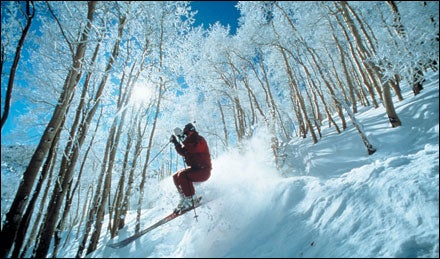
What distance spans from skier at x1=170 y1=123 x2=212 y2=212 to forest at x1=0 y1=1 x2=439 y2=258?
224 centimetres

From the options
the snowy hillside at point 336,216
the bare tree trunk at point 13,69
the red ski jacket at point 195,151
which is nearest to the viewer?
the snowy hillside at point 336,216

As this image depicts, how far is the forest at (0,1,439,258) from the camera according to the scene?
3847 mm

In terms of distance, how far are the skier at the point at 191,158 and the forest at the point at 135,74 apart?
2.24 m

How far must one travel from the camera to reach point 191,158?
4.91 meters

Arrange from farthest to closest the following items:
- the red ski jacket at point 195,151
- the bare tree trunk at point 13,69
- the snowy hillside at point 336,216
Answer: the red ski jacket at point 195,151, the bare tree trunk at point 13,69, the snowy hillside at point 336,216

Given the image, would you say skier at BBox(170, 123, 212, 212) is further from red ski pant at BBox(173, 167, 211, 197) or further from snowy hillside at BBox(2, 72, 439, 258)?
snowy hillside at BBox(2, 72, 439, 258)

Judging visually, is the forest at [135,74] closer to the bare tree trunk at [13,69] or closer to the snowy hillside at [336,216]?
the bare tree trunk at [13,69]

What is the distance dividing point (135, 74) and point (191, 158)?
434 cm

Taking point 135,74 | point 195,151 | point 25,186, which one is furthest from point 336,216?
point 135,74

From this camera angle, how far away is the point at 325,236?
2.83 m

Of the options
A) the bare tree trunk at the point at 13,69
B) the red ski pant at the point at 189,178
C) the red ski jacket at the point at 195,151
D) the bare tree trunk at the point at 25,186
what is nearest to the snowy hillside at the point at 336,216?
the red ski pant at the point at 189,178

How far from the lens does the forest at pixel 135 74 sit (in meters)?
3.85

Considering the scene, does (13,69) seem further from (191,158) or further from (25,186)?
(191,158)

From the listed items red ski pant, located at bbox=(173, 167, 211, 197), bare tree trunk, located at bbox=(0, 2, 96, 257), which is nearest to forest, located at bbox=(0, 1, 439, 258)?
bare tree trunk, located at bbox=(0, 2, 96, 257)
